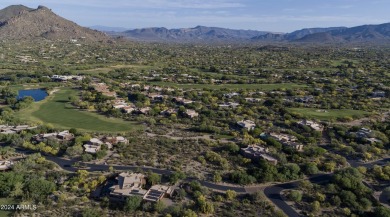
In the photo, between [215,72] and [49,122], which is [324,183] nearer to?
[49,122]

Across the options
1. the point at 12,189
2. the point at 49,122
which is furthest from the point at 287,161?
the point at 49,122

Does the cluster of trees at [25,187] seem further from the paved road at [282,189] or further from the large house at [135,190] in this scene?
the paved road at [282,189]

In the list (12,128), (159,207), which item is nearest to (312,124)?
(159,207)

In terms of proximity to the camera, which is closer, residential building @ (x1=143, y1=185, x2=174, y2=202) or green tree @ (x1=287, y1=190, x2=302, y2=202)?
residential building @ (x1=143, y1=185, x2=174, y2=202)

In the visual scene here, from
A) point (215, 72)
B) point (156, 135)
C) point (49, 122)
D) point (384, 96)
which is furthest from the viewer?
point (215, 72)

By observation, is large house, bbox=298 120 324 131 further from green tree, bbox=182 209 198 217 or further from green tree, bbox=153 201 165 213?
green tree, bbox=153 201 165 213

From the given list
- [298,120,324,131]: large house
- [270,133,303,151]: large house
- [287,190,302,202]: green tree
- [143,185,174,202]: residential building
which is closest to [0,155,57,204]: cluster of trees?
[143,185,174,202]: residential building
